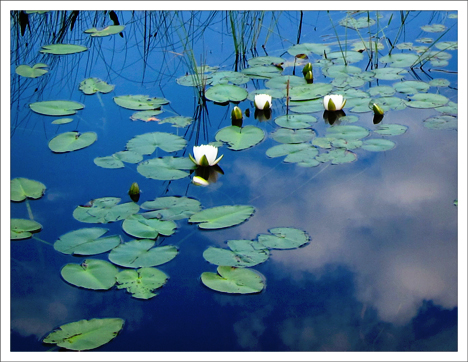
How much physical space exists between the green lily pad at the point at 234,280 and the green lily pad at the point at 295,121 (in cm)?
126

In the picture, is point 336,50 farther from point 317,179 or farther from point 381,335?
point 381,335

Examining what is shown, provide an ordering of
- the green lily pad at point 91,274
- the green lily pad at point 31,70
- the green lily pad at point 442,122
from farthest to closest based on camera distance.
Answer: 1. the green lily pad at point 31,70
2. the green lily pad at point 442,122
3. the green lily pad at point 91,274

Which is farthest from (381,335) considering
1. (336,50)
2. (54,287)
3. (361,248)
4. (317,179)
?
(336,50)

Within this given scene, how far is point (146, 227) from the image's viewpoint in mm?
2232

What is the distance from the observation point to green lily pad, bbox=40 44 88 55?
3.88 metres

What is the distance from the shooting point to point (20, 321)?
187 centimetres

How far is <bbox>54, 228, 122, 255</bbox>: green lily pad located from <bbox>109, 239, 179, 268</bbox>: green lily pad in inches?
2.2

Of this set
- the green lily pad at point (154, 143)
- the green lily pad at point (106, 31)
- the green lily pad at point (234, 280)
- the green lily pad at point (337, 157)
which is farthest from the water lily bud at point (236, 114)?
the green lily pad at point (106, 31)

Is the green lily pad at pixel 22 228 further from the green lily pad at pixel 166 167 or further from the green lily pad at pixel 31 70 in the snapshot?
the green lily pad at pixel 31 70

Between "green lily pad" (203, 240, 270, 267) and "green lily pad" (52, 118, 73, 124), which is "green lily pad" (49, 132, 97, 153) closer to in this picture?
"green lily pad" (52, 118, 73, 124)

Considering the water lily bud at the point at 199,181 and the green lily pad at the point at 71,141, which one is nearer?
the water lily bud at the point at 199,181

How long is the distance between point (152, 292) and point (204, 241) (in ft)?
1.14

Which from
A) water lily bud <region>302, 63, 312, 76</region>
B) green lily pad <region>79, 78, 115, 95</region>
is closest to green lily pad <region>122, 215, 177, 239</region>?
green lily pad <region>79, 78, 115, 95</region>

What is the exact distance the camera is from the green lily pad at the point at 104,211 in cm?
231
